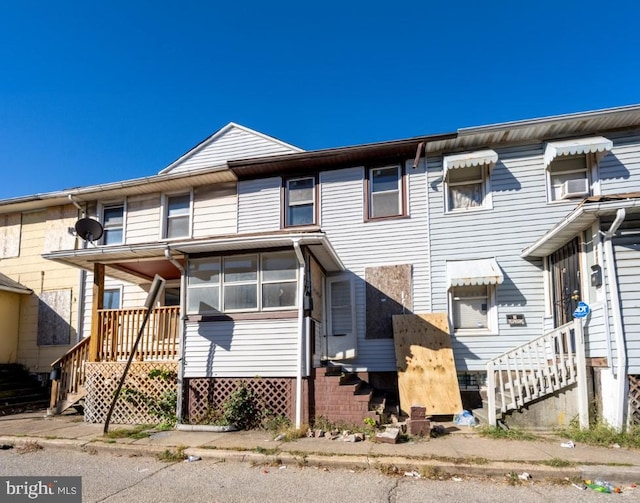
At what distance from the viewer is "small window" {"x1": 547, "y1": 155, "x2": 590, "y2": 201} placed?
31.0 feet

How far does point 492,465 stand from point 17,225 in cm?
1454

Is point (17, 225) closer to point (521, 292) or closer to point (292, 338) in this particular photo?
point (292, 338)

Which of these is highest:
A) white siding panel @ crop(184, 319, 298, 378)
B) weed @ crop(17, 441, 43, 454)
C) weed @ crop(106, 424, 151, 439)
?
white siding panel @ crop(184, 319, 298, 378)

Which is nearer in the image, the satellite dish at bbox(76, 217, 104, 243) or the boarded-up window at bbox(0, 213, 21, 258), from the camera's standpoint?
the satellite dish at bbox(76, 217, 104, 243)

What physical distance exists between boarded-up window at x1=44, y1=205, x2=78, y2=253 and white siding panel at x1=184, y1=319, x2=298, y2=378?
21.8ft

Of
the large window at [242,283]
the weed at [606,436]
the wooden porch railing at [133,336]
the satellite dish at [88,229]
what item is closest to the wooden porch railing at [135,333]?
the wooden porch railing at [133,336]

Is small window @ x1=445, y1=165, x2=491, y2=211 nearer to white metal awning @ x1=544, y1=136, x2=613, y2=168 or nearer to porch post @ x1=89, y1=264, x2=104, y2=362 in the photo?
white metal awning @ x1=544, y1=136, x2=613, y2=168

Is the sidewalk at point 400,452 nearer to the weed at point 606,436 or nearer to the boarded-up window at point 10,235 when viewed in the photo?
the weed at point 606,436

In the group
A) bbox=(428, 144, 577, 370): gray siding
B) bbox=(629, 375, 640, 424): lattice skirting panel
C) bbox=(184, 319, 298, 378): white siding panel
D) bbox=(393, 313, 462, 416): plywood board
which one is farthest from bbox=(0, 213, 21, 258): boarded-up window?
bbox=(629, 375, 640, 424): lattice skirting panel

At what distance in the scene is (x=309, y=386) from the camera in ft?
25.7

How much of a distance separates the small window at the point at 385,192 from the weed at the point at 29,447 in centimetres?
799

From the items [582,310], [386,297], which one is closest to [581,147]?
[582,310]

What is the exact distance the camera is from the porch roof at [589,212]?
Answer: 21.3ft

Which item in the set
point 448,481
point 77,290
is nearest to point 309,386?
point 448,481
